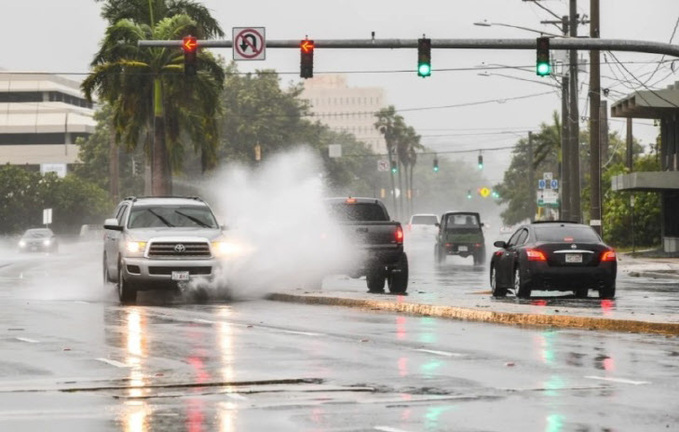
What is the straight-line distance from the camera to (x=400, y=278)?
32188mm

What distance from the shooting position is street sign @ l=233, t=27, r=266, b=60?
118ft

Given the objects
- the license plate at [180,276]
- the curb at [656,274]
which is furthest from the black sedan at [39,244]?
the license plate at [180,276]

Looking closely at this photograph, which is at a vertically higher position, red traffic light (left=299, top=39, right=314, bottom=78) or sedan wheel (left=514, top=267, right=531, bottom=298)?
red traffic light (left=299, top=39, right=314, bottom=78)

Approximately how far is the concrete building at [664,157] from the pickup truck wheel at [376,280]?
28713 millimetres

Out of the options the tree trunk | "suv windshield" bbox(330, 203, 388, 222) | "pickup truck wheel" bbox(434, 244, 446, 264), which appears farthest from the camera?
the tree trunk

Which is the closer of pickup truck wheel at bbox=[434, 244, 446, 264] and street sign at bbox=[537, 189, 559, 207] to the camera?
pickup truck wheel at bbox=[434, 244, 446, 264]

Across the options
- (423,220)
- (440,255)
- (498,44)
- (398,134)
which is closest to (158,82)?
(440,255)

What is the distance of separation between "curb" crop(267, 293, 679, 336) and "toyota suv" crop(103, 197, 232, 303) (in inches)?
112

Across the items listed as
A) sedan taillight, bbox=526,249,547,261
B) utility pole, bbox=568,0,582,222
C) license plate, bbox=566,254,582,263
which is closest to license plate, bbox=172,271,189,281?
sedan taillight, bbox=526,249,547,261

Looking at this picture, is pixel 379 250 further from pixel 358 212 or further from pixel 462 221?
pixel 462 221

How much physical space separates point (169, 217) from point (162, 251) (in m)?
1.99

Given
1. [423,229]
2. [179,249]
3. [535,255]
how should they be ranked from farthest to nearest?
[423,229] → [535,255] → [179,249]

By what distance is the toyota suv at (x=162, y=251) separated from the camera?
29047 mm

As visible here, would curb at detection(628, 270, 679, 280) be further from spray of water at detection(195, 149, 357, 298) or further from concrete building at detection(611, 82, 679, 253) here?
concrete building at detection(611, 82, 679, 253)
